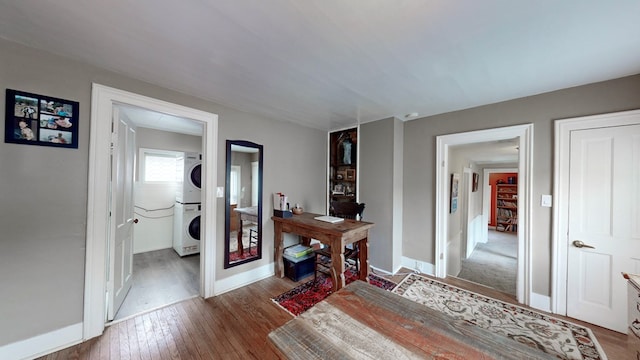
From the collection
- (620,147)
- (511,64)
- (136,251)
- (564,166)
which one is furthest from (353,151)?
(136,251)

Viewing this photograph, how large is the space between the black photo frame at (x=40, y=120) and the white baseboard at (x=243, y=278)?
197 cm

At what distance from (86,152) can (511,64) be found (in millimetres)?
3652

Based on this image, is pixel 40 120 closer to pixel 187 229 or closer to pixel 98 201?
pixel 98 201

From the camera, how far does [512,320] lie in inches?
83.4

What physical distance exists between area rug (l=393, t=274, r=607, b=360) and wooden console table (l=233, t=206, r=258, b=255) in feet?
6.85

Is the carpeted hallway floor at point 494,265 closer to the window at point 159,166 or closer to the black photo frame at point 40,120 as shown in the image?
the black photo frame at point 40,120

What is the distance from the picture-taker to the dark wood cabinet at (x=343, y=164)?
3.67 m

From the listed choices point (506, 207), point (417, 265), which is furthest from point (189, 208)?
point (506, 207)

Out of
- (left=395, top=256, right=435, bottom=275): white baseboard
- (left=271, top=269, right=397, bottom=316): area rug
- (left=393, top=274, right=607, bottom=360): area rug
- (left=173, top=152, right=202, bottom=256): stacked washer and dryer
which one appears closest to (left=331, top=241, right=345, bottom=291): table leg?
(left=271, top=269, right=397, bottom=316): area rug

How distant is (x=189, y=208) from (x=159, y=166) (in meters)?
Answer: 1.10

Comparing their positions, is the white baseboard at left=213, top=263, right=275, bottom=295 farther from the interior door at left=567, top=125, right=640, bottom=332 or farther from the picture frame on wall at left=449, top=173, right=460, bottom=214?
the interior door at left=567, top=125, right=640, bottom=332

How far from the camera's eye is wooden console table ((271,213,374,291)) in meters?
2.32

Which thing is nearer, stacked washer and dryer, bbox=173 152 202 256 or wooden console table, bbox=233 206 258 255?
wooden console table, bbox=233 206 258 255

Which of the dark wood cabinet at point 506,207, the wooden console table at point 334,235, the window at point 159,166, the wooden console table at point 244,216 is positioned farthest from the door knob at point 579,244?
the dark wood cabinet at point 506,207
